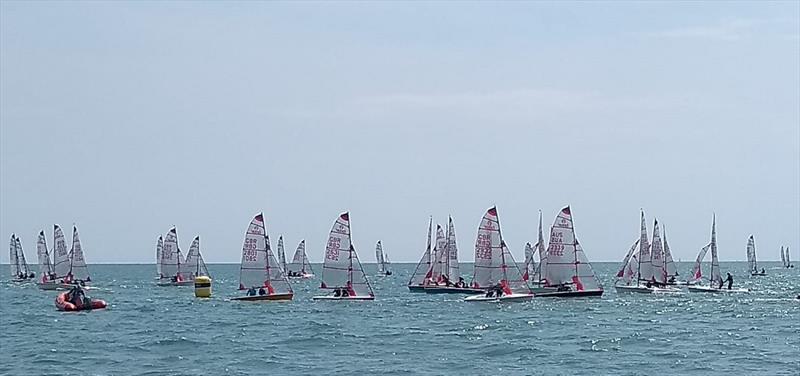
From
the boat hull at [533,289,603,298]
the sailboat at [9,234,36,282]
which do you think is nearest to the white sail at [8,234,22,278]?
the sailboat at [9,234,36,282]

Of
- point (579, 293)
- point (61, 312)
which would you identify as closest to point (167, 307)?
point (61, 312)

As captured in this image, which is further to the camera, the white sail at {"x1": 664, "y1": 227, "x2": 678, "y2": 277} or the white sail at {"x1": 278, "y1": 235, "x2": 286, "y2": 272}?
the white sail at {"x1": 278, "y1": 235, "x2": 286, "y2": 272}

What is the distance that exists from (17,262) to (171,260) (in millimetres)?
28757

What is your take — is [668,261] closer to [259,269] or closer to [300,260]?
[259,269]

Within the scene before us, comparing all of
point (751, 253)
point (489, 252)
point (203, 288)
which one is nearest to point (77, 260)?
point (203, 288)

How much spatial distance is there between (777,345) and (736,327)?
34.5 feet

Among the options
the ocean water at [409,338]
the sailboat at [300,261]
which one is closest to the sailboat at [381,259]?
the sailboat at [300,261]

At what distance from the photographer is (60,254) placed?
116438 mm

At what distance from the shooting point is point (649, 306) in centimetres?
8069

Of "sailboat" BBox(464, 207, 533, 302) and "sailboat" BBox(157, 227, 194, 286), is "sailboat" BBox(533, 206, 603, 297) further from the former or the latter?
"sailboat" BBox(157, 227, 194, 286)

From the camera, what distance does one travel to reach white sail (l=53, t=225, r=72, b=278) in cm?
11619

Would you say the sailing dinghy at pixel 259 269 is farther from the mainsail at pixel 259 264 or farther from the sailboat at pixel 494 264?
the sailboat at pixel 494 264

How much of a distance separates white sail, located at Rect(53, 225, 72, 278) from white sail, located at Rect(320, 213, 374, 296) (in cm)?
4376

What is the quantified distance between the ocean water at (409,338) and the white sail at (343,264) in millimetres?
1338
